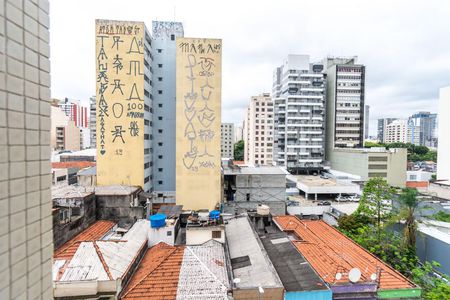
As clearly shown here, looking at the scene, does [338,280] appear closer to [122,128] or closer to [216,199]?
[216,199]

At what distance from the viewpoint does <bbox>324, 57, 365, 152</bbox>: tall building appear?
7438cm

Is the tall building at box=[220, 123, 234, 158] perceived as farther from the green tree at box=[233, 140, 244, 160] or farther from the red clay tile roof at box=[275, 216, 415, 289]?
the red clay tile roof at box=[275, 216, 415, 289]

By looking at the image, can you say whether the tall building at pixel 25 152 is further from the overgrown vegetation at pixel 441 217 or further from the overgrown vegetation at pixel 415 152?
the overgrown vegetation at pixel 415 152

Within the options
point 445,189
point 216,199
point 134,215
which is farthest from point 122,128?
point 445,189

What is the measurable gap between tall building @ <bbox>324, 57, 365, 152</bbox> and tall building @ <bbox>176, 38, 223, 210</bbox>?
50.4 meters

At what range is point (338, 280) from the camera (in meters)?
16.4

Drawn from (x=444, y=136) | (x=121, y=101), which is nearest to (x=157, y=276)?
(x=121, y=101)

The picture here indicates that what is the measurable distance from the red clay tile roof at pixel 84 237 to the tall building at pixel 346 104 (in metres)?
66.2

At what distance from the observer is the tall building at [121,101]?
34.2m

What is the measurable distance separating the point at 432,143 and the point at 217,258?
224m

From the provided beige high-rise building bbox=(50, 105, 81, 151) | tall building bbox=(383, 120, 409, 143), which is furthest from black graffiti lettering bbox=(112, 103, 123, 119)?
tall building bbox=(383, 120, 409, 143)

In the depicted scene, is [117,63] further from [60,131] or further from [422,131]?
[422,131]

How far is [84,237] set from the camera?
2348 cm

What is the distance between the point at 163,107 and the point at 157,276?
30241mm
